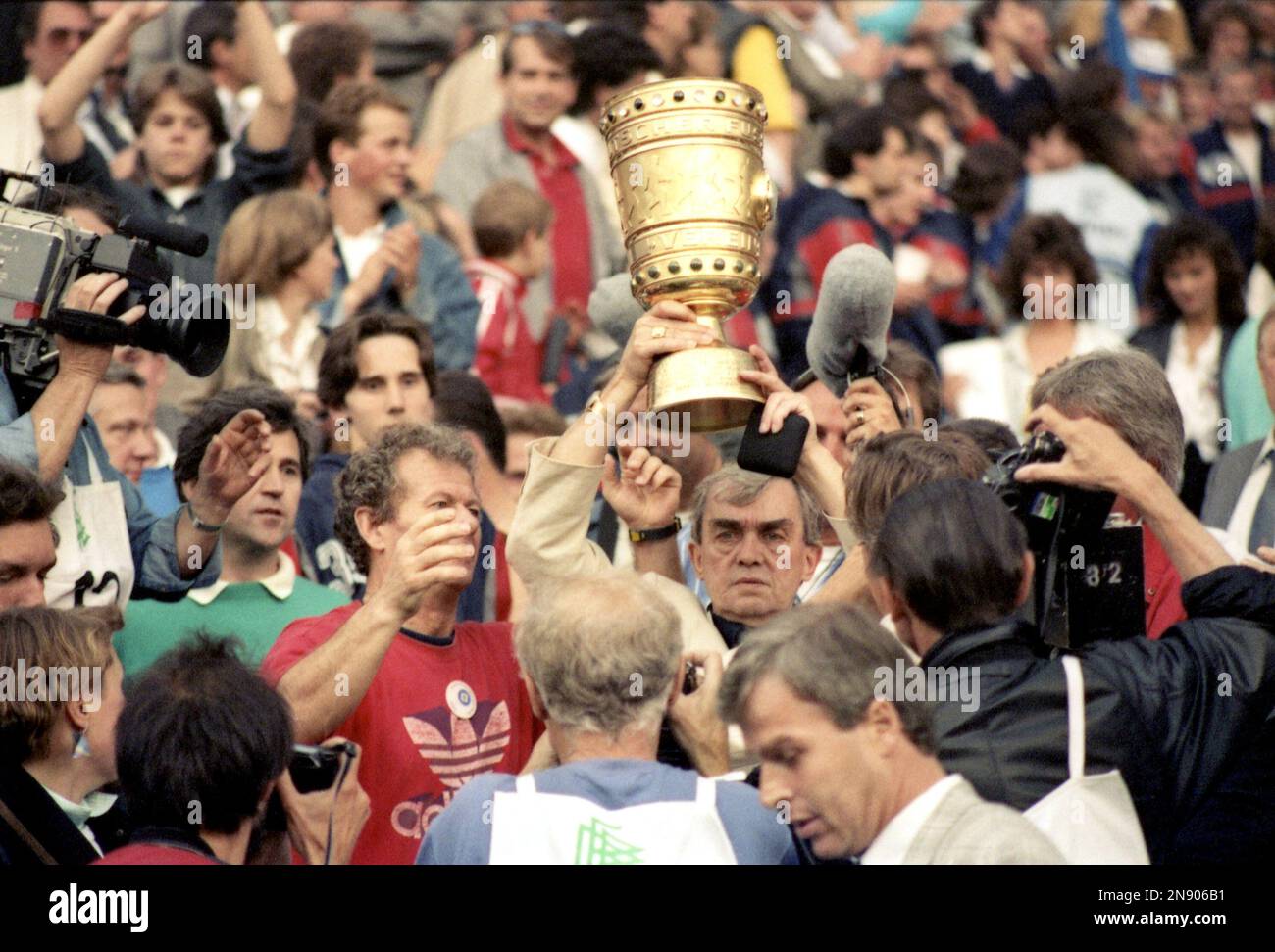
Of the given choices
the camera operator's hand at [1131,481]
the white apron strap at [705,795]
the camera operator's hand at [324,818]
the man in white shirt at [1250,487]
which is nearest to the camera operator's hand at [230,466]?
the camera operator's hand at [324,818]

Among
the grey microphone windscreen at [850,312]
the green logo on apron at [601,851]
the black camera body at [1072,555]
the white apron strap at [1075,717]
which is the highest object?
the grey microphone windscreen at [850,312]

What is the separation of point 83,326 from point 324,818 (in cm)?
143

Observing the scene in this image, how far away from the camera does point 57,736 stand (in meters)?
4.48

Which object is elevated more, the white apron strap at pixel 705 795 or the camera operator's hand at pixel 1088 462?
the camera operator's hand at pixel 1088 462

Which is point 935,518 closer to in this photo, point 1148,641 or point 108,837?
point 1148,641

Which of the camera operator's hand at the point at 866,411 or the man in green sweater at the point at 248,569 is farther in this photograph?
the man in green sweater at the point at 248,569

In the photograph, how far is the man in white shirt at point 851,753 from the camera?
12.0ft

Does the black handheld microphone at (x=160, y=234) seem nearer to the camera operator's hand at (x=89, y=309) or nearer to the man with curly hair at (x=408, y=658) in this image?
the camera operator's hand at (x=89, y=309)

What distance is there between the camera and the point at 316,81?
915 cm

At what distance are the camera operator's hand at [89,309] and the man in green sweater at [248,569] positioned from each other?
0.47m

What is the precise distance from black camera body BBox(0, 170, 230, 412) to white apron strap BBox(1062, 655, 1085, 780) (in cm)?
227

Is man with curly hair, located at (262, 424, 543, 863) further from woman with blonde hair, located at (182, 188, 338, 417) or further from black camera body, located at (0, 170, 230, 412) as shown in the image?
woman with blonde hair, located at (182, 188, 338, 417)

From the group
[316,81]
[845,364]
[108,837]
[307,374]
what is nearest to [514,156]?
[316,81]

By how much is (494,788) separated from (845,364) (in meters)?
1.75
